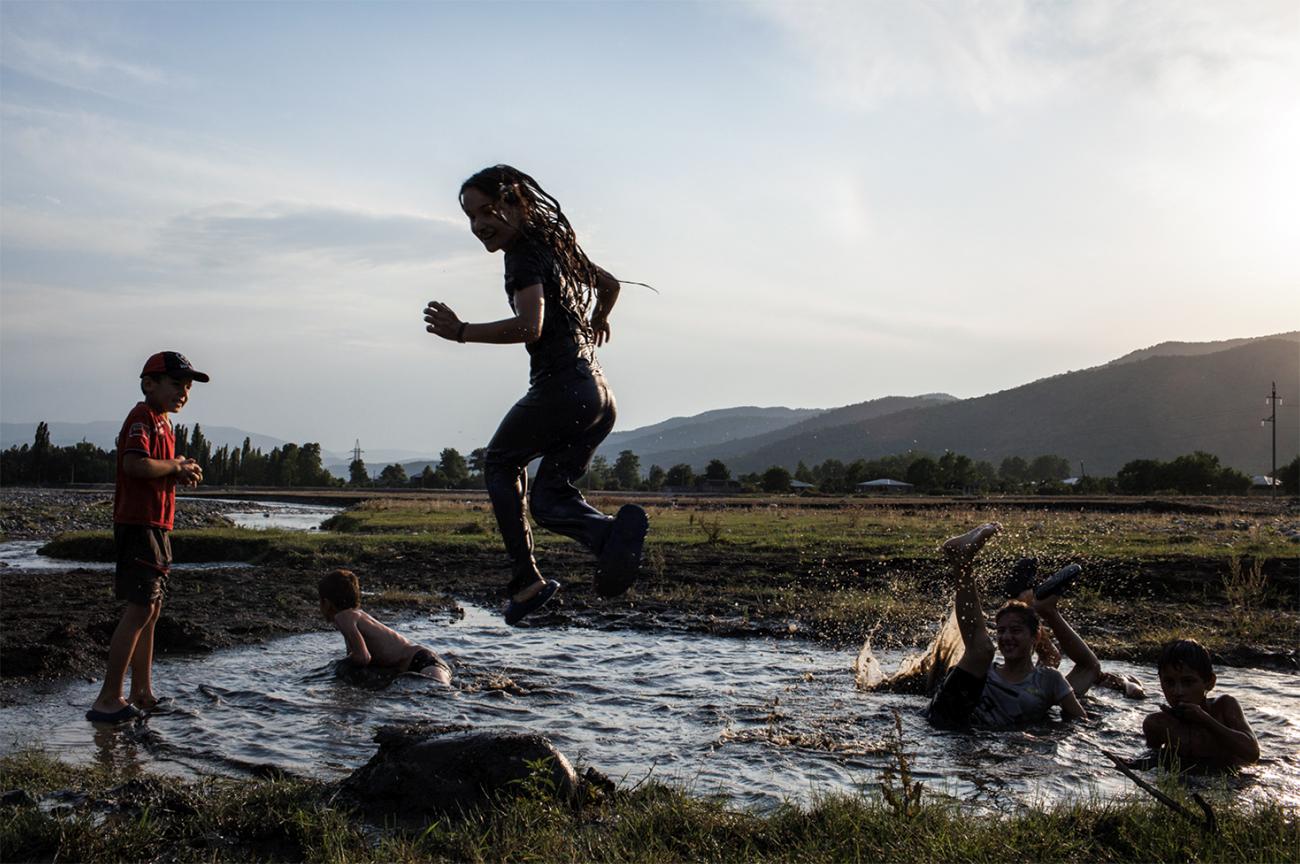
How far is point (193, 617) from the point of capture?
13.9 meters

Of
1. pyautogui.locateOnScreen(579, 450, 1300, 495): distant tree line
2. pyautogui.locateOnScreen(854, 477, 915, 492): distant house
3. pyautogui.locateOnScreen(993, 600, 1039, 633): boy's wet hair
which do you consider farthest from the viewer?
pyautogui.locateOnScreen(854, 477, 915, 492): distant house

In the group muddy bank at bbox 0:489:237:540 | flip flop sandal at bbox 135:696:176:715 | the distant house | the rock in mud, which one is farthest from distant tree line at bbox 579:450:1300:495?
the rock in mud

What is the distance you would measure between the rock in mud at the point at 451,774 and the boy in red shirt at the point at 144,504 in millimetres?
2910

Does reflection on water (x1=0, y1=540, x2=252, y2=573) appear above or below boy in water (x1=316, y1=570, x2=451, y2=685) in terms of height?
below

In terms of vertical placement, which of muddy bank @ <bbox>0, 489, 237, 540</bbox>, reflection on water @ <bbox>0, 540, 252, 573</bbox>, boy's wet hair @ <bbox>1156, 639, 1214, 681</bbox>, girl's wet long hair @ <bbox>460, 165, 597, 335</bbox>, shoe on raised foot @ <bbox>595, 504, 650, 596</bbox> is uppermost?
girl's wet long hair @ <bbox>460, 165, 597, 335</bbox>

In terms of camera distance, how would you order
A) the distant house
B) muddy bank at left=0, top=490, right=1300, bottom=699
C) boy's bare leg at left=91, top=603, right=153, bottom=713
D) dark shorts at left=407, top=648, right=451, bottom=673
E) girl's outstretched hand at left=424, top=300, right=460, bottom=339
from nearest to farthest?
1. girl's outstretched hand at left=424, top=300, right=460, bottom=339
2. boy's bare leg at left=91, top=603, right=153, bottom=713
3. dark shorts at left=407, top=648, right=451, bottom=673
4. muddy bank at left=0, top=490, right=1300, bottom=699
5. the distant house

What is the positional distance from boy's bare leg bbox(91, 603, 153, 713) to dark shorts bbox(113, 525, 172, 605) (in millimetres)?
116

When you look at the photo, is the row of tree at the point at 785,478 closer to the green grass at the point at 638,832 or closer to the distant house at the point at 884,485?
the distant house at the point at 884,485

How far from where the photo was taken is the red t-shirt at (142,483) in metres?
7.83

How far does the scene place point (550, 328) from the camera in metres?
4.86

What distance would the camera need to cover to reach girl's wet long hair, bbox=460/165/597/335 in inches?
192

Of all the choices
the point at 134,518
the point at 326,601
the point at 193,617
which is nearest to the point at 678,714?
the point at 326,601

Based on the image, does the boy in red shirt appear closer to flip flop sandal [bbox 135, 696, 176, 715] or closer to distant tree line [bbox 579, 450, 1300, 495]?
flip flop sandal [bbox 135, 696, 176, 715]

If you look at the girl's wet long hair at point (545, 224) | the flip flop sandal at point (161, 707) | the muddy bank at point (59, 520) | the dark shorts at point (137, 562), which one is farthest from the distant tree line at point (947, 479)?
the girl's wet long hair at point (545, 224)
